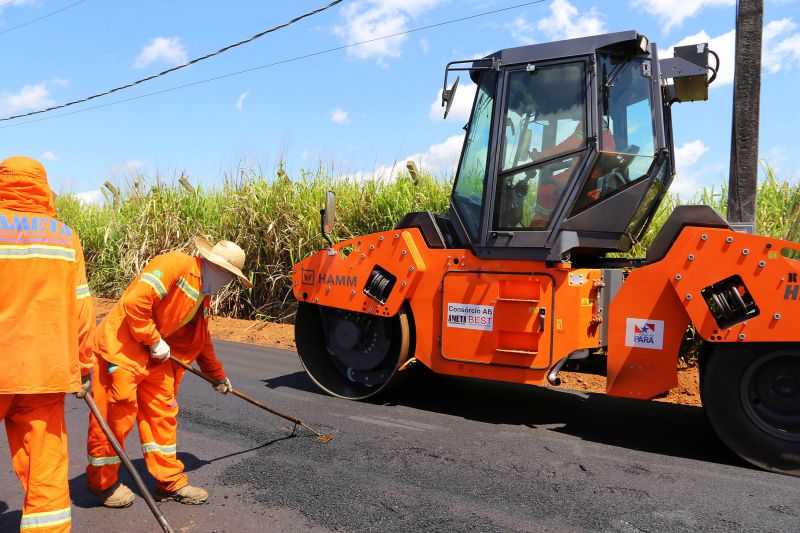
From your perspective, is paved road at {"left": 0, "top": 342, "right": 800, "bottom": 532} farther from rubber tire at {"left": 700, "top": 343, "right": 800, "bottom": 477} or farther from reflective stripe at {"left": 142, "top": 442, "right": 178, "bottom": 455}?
reflective stripe at {"left": 142, "top": 442, "right": 178, "bottom": 455}

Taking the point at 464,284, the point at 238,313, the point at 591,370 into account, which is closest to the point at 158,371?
the point at 464,284

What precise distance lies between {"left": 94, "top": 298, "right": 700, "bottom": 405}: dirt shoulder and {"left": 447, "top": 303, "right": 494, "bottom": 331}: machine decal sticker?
1.92 meters

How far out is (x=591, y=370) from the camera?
5426mm

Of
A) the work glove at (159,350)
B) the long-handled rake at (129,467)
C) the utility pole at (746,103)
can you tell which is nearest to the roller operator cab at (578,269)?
the utility pole at (746,103)

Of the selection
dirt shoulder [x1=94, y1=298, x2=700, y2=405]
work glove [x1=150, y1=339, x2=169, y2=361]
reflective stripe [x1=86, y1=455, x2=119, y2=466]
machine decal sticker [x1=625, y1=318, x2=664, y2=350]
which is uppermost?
machine decal sticker [x1=625, y1=318, x2=664, y2=350]

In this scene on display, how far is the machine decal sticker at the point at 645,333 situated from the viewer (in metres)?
4.50

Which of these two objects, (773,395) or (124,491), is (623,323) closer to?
(773,395)

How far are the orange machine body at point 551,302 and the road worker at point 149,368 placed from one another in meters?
2.06

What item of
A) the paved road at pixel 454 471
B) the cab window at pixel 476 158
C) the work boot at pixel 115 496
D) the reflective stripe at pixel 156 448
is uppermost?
the cab window at pixel 476 158

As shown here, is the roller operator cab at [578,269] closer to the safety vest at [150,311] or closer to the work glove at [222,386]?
the work glove at [222,386]

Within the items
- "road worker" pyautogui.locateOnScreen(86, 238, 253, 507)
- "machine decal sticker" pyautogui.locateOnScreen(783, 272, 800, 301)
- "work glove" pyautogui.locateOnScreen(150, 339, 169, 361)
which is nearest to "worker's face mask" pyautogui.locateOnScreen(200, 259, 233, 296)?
"road worker" pyautogui.locateOnScreen(86, 238, 253, 507)

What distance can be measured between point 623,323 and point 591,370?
93cm

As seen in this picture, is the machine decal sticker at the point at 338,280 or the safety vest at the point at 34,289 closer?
the safety vest at the point at 34,289

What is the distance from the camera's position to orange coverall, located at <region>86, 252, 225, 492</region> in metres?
3.48
